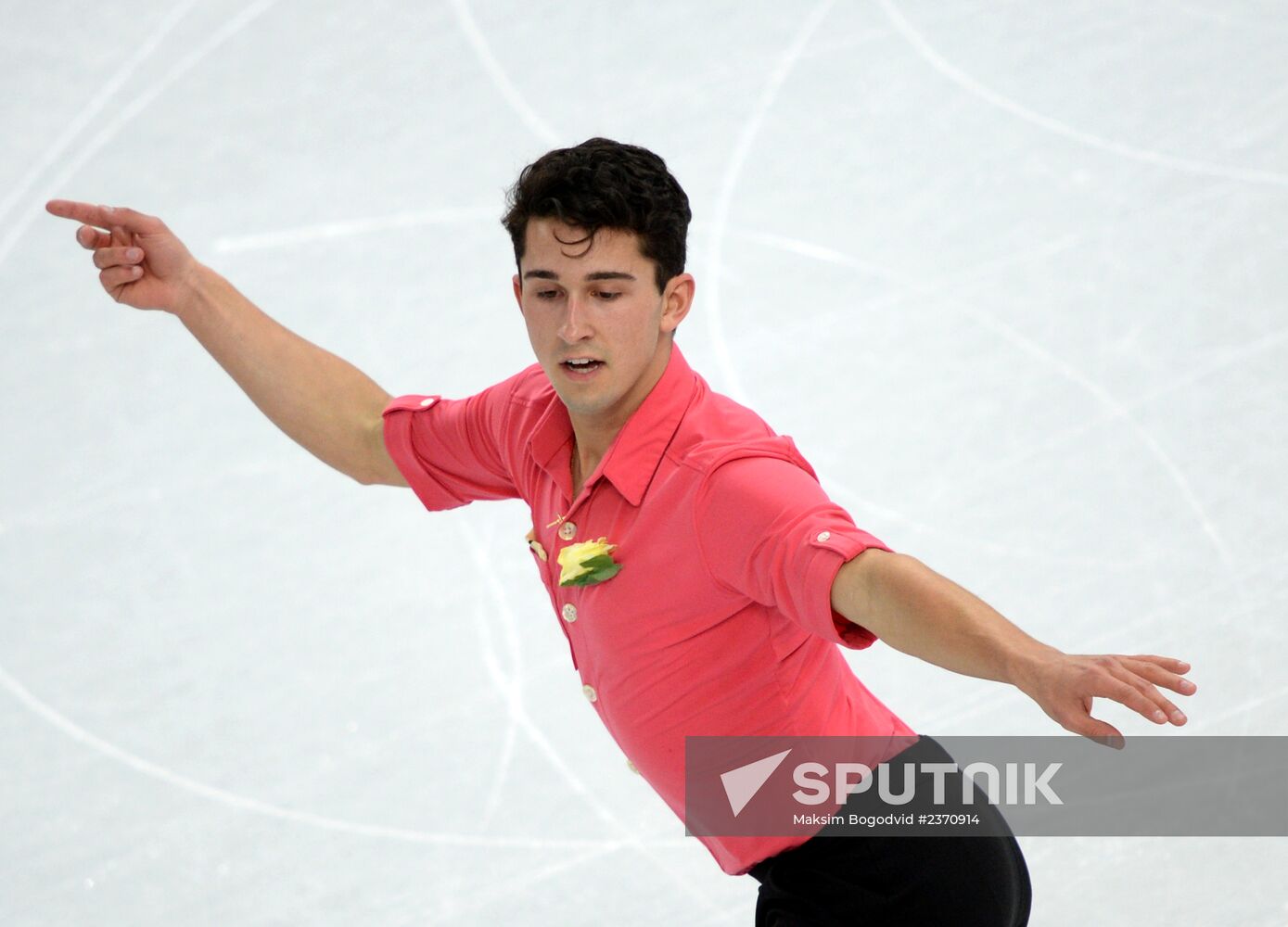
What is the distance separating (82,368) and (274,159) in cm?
118

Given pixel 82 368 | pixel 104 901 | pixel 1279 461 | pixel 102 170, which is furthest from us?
pixel 102 170

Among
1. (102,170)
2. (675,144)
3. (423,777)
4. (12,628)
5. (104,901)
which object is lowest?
(104,901)

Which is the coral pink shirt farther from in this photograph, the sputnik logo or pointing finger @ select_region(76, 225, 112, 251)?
pointing finger @ select_region(76, 225, 112, 251)

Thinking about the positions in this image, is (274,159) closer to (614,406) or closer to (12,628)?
(12,628)

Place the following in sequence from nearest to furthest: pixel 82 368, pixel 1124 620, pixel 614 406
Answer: pixel 614 406, pixel 1124 620, pixel 82 368

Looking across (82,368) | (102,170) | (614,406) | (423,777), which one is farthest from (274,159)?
(614,406)

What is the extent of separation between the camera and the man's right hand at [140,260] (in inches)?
123

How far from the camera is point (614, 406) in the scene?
103 inches

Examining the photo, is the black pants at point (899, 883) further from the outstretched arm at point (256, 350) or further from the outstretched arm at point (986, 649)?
the outstretched arm at point (256, 350)

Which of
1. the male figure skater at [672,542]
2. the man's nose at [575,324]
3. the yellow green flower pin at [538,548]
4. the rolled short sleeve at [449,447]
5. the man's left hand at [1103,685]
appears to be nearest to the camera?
the man's left hand at [1103,685]

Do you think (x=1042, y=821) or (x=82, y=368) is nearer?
(x=1042, y=821)

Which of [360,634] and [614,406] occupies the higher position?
[360,634]

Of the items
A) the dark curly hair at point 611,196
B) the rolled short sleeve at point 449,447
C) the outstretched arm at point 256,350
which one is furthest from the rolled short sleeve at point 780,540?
the outstretched arm at point 256,350

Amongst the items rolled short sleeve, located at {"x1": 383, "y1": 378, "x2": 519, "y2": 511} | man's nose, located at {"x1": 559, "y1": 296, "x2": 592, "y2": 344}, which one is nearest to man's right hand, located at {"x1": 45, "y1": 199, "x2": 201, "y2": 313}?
rolled short sleeve, located at {"x1": 383, "y1": 378, "x2": 519, "y2": 511}
